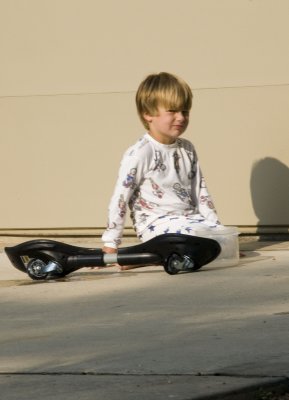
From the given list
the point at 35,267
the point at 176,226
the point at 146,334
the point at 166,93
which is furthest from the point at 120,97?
the point at 146,334

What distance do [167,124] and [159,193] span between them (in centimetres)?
37

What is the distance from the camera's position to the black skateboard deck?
6.11 m

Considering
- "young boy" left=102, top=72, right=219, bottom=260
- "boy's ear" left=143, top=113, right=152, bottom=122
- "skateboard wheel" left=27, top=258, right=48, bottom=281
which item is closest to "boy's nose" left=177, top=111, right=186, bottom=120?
"young boy" left=102, top=72, right=219, bottom=260

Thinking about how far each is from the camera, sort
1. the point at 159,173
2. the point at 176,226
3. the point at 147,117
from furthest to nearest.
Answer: the point at 147,117, the point at 159,173, the point at 176,226

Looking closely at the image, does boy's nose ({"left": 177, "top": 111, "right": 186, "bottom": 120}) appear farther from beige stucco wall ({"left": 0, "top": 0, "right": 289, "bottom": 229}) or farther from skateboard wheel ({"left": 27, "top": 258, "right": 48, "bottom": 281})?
skateboard wheel ({"left": 27, "top": 258, "right": 48, "bottom": 281})

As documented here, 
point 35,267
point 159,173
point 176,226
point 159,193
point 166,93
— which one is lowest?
point 35,267

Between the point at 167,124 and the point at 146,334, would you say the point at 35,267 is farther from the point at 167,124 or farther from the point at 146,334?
the point at 146,334

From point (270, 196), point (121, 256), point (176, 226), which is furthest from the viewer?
point (270, 196)

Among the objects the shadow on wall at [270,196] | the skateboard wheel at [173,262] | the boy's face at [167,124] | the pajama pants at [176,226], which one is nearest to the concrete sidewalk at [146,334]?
the skateboard wheel at [173,262]

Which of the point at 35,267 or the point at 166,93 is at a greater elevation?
the point at 166,93

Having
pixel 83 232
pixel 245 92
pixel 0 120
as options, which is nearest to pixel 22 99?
pixel 0 120

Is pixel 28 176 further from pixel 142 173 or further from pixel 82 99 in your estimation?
pixel 142 173

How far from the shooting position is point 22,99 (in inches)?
307

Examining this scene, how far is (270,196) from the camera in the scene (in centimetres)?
748
